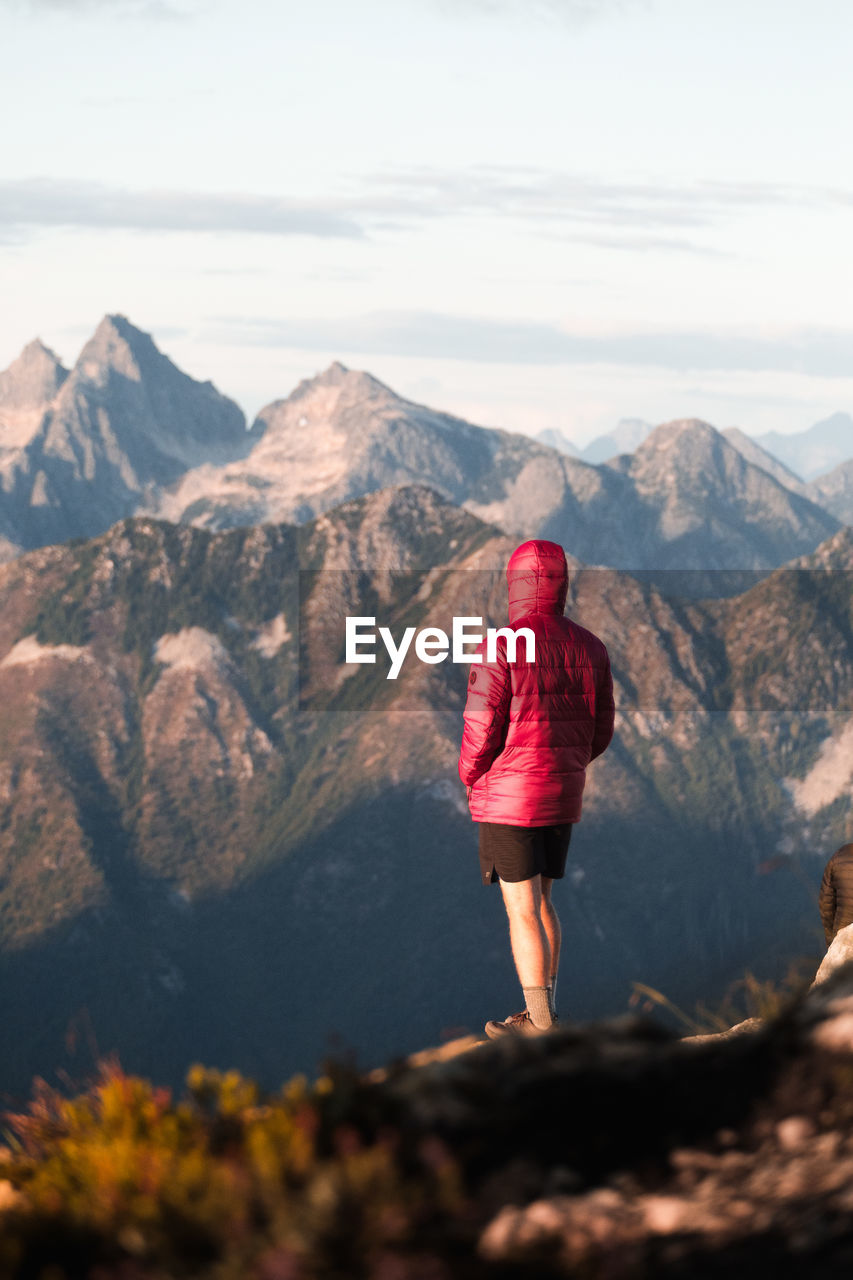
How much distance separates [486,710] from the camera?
49.8 ft

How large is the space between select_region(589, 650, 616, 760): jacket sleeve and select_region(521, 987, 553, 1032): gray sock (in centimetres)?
275

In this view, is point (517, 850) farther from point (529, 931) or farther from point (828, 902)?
point (828, 902)

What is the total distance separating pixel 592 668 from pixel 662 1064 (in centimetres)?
765

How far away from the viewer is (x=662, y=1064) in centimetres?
865

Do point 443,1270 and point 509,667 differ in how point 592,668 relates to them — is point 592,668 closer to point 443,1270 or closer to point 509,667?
point 509,667

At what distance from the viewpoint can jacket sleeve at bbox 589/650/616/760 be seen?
16234mm

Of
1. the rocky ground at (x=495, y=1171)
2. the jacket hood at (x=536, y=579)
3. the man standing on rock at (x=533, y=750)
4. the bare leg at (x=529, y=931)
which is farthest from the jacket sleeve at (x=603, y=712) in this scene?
the rocky ground at (x=495, y=1171)

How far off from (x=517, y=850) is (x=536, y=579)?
3.07 metres

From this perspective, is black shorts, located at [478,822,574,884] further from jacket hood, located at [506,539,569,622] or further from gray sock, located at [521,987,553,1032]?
jacket hood, located at [506,539,569,622]

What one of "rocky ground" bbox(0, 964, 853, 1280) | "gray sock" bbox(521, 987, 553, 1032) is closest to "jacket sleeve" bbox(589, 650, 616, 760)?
"gray sock" bbox(521, 987, 553, 1032)

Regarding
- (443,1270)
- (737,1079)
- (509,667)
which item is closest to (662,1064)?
(737,1079)

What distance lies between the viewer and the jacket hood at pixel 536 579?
15742mm

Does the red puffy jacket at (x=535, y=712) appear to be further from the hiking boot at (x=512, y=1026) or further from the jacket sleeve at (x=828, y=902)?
the jacket sleeve at (x=828, y=902)

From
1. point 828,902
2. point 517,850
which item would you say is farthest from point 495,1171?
point 828,902
